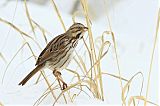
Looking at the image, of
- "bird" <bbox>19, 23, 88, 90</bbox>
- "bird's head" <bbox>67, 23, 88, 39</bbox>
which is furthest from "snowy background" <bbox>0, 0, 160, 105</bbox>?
"bird's head" <bbox>67, 23, 88, 39</bbox>

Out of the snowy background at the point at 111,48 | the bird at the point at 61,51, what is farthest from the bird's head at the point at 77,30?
the snowy background at the point at 111,48

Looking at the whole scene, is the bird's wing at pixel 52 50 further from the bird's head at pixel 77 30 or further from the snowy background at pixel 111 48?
the snowy background at pixel 111 48

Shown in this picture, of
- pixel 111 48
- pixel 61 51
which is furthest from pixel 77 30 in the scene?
pixel 111 48

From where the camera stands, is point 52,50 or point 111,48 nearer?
point 52,50

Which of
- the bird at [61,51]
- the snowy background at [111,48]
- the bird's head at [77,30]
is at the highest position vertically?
the snowy background at [111,48]

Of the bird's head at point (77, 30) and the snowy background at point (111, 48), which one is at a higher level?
the snowy background at point (111, 48)

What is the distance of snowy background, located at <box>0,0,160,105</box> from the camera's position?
9.76ft

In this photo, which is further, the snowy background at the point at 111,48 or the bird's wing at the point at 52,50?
the snowy background at the point at 111,48

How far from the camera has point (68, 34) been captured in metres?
2.70

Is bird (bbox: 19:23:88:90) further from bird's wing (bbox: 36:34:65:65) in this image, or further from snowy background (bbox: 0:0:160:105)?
snowy background (bbox: 0:0:160:105)

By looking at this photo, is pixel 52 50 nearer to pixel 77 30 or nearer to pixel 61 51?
pixel 61 51

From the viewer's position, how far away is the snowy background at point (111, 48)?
2975 mm

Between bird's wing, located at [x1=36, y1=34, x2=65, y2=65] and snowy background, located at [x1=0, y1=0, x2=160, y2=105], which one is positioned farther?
snowy background, located at [x1=0, y1=0, x2=160, y2=105]

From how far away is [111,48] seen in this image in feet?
13.7
